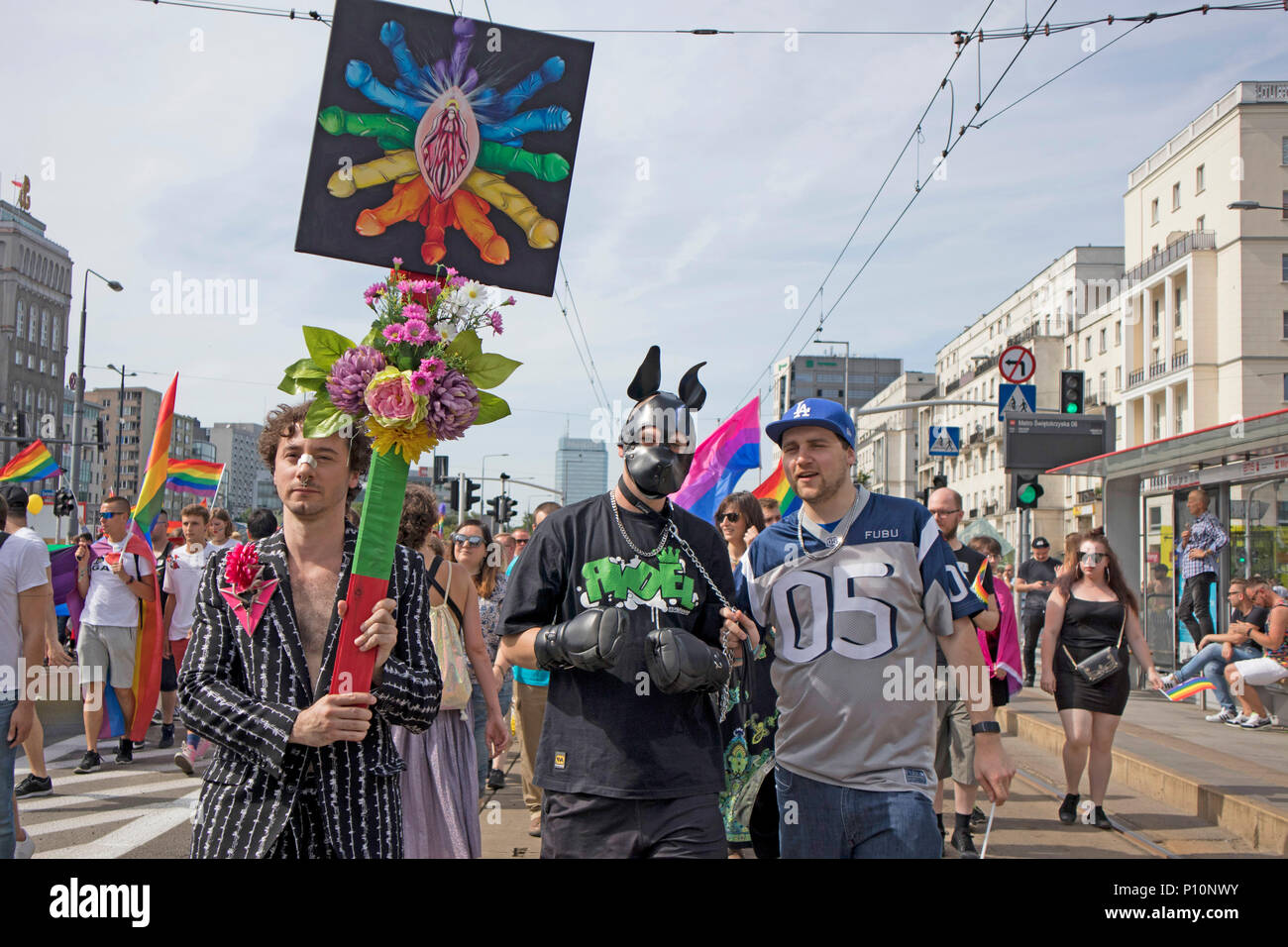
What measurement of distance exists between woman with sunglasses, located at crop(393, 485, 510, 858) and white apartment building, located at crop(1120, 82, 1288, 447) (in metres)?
44.3

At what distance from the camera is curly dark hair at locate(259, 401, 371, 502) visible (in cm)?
300

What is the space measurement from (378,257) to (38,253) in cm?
8231

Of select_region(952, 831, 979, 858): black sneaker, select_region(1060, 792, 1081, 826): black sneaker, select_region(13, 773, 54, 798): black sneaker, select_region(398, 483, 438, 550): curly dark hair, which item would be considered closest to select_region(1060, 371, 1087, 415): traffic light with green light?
select_region(1060, 792, 1081, 826): black sneaker

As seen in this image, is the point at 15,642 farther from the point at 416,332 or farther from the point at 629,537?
the point at 416,332

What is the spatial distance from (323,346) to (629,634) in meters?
1.18

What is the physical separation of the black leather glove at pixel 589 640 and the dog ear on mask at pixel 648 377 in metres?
0.85

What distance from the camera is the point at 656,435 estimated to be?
3490mm

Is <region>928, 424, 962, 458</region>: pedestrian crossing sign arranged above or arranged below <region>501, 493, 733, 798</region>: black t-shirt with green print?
above

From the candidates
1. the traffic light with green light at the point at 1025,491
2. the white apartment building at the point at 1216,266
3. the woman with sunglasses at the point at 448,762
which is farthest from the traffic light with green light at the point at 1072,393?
the white apartment building at the point at 1216,266

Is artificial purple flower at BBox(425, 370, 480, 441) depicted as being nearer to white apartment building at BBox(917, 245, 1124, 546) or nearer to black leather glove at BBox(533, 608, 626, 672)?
black leather glove at BBox(533, 608, 626, 672)

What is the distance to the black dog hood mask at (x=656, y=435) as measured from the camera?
135 inches
